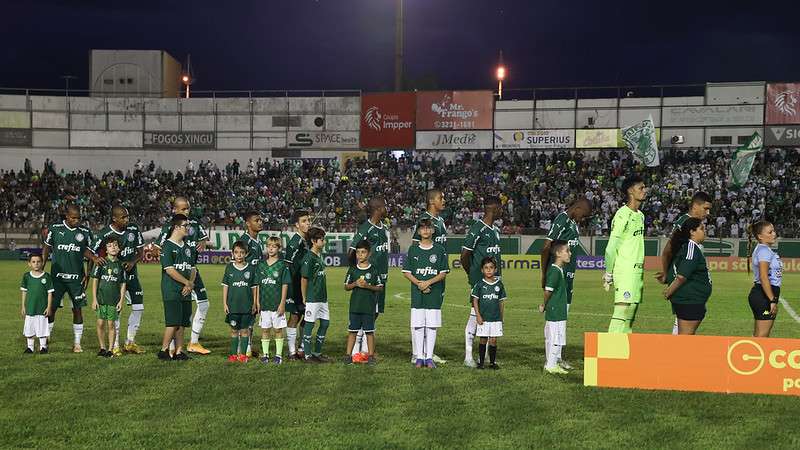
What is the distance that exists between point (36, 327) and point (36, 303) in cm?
40

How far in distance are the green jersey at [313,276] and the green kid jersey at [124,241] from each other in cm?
319

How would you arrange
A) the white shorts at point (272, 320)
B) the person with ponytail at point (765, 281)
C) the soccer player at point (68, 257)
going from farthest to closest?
the soccer player at point (68, 257)
the white shorts at point (272, 320)
the person with ponytail at point (765, 281)

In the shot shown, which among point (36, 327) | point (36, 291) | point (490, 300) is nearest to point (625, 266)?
point (490, 300)

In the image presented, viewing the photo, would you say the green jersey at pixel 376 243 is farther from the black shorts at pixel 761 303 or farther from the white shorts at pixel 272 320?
the black shorts at pixel 761 303

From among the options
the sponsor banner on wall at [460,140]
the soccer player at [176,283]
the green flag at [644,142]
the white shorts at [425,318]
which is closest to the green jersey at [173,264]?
the soccer player at [176,283]

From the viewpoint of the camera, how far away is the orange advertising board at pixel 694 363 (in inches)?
381

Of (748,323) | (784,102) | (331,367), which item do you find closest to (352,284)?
(331,367)

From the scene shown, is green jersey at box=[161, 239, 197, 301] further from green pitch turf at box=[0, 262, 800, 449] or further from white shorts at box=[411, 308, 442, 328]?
white shorts at box=[411, 308, 442, 328]

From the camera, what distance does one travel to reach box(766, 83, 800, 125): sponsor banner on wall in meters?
56.2

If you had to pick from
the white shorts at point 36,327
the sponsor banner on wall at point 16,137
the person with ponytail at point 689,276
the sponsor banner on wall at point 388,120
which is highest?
the sponsor banner on wall at point 388,120

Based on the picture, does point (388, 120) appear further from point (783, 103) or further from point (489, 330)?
point (489, 330)

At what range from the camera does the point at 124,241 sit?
44.8ft

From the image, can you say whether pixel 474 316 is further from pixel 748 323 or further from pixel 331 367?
pixel 748 323

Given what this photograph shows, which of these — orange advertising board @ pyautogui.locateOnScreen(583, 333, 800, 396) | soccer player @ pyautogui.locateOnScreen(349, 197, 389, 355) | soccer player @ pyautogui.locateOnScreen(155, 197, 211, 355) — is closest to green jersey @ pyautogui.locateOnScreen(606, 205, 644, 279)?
orange advertising board @ pyautogui.locateOnScreen(583, 333, 800, 396)
